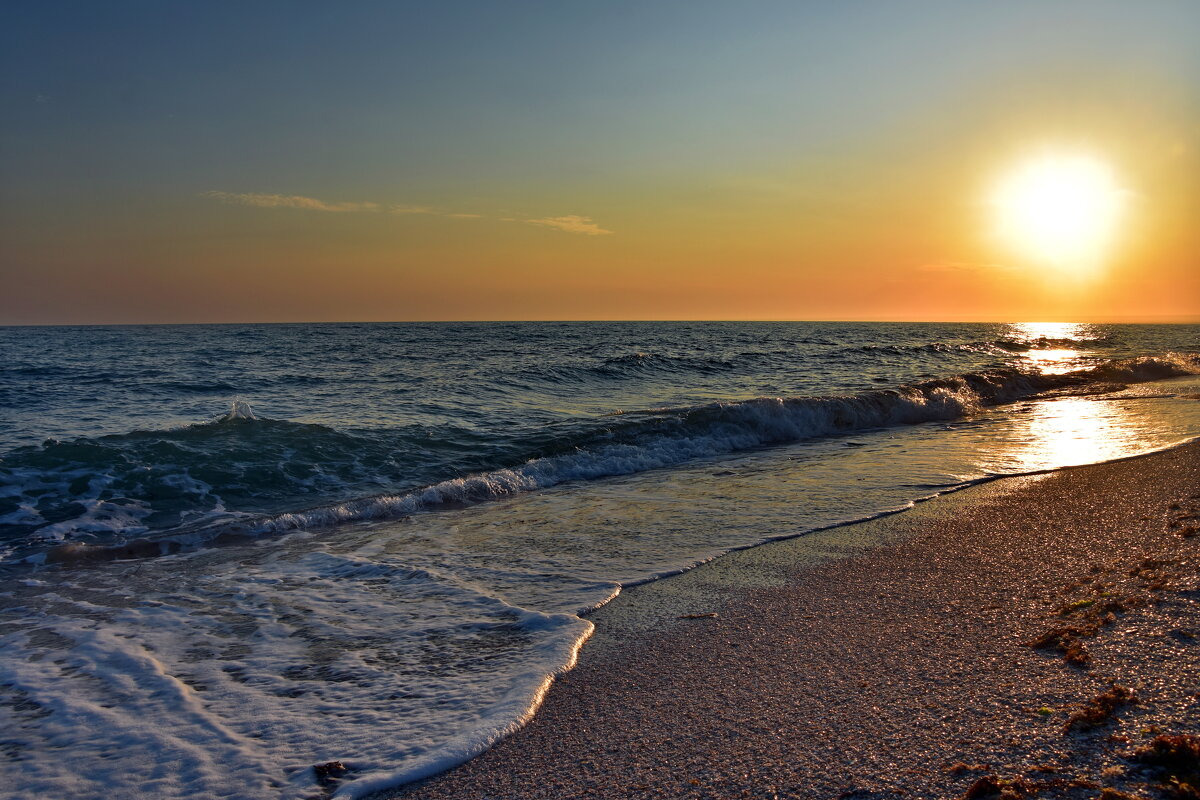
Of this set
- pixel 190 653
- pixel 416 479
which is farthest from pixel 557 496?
pixel 190 653

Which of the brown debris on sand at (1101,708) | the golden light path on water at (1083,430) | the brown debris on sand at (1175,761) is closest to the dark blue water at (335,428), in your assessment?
the golden light path on water at (1083,430)

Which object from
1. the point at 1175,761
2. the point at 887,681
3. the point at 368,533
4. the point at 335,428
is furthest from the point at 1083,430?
the point at 335,428

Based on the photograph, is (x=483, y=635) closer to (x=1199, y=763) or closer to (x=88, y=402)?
(x=1199, y=763)

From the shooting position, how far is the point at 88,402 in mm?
16297

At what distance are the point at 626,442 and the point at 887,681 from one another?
855 cm

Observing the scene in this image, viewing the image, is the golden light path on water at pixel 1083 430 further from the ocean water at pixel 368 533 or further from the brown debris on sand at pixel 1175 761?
the brown debris on sand at pixel 1175 761

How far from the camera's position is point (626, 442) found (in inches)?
468

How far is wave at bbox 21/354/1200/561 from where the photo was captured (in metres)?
7.57

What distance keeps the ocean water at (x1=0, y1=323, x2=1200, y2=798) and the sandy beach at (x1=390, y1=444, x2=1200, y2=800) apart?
0.43 metres

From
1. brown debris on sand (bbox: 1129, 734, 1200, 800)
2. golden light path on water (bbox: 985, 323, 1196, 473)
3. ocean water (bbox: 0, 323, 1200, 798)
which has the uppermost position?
golden light path on water (bbox: 985, 323, 1196, 473)

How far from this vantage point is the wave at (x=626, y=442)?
24.8ft

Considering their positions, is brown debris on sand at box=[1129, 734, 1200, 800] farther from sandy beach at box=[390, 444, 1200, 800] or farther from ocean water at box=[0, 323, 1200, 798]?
ocean water at box=[0, 323, 1200, 798]

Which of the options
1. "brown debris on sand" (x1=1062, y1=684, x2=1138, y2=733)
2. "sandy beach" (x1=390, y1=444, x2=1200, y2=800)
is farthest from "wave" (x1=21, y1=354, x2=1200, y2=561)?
"brown debris on sand" (x1=1062, y1=684, x2=1138, y2=733)

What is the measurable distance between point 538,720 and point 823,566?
117 inches
